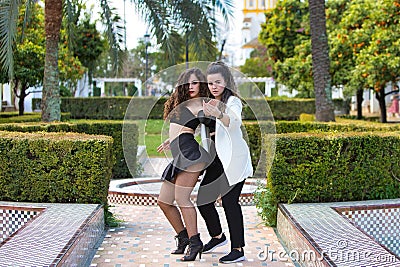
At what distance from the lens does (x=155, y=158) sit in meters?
7.00

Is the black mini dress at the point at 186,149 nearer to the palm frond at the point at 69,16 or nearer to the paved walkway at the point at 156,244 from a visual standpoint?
the paved walkway at the point at 156,244

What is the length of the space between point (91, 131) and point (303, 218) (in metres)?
7.28

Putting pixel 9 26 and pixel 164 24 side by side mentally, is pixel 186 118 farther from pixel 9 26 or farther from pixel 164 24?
pixel 164 24

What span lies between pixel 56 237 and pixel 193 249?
3.84ft

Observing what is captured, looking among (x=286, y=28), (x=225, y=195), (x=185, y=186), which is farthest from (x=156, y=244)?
(x=286, y=28)

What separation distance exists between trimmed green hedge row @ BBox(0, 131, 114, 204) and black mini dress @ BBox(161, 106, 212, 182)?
152 cm

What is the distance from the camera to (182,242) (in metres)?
5.29

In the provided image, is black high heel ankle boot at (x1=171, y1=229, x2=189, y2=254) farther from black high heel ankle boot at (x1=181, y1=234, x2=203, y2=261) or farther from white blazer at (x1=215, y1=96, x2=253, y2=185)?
white blazer at (x1=215, y1=96, x2=253, y2=185)

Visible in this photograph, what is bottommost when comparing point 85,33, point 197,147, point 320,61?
point 197,147

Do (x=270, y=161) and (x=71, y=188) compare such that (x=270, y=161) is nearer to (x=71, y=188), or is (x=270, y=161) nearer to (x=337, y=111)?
(x=71, y=188)

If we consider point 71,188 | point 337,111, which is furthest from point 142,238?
point 337,111

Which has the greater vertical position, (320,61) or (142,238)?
(320,61)

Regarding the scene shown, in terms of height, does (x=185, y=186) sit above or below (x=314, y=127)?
below

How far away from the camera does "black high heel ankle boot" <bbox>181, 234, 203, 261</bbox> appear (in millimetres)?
5055
